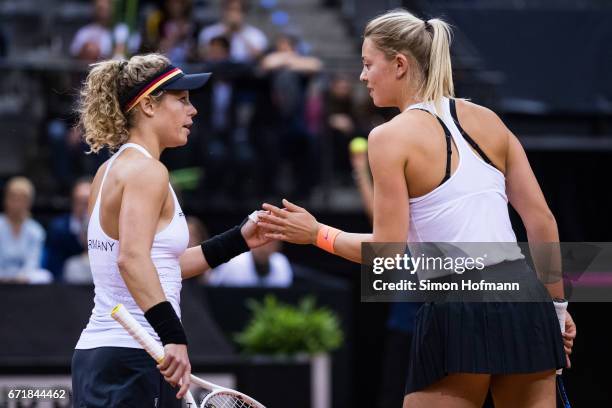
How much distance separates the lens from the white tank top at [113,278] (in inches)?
159

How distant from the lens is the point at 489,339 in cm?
391

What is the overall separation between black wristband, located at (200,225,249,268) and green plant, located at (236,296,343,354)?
13.7 feet

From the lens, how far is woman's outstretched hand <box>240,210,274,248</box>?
15.0 ft

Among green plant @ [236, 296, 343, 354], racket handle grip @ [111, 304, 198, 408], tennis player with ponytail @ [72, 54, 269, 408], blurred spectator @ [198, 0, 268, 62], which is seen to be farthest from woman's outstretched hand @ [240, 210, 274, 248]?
blurred spectator @ [198, 0, 268, 62]

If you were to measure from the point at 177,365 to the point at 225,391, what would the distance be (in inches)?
9.5

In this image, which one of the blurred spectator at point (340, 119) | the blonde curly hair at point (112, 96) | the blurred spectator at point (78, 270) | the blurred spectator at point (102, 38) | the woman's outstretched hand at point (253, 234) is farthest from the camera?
the blurred spectator at point (102, 38)

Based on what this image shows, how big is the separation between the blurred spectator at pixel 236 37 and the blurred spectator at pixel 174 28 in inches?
5.4

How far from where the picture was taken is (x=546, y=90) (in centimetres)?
1339

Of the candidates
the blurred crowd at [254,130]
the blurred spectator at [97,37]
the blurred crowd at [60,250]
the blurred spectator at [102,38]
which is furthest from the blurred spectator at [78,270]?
the blurred spectator at [97,37]

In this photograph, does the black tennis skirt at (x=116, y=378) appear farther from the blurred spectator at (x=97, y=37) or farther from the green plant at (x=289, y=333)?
the blurred spectator at (x=97, y=37)

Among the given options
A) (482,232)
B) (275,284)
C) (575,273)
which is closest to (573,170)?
(275,284)

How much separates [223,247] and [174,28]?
720 centimetres

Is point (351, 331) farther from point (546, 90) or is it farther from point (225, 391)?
point (225, 391)

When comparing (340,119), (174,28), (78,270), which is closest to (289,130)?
(340,119)
